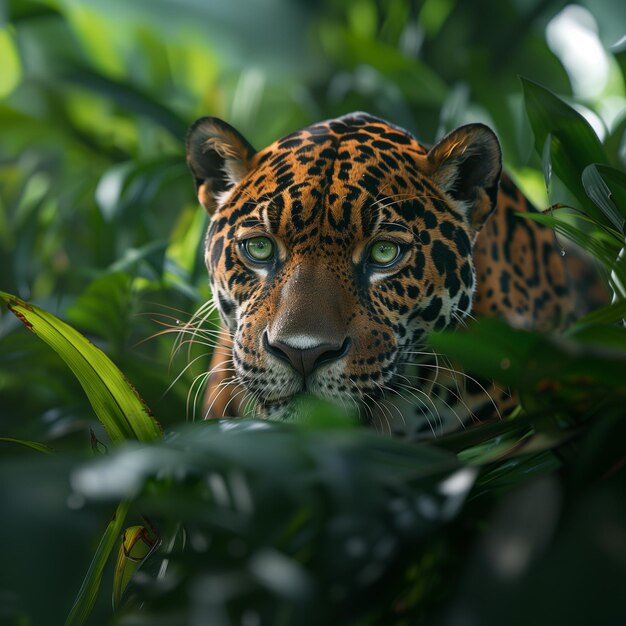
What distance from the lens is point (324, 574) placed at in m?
0.70

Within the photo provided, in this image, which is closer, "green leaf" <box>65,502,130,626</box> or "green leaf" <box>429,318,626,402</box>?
"green leaf" <box>429,318,626,402</box>

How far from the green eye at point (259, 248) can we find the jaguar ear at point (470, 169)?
0.30 m

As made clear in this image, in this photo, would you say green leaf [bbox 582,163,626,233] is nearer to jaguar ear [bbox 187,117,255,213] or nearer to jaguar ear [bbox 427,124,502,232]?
jaguar ear [bbox 427,124,502,232]

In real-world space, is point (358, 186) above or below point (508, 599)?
above

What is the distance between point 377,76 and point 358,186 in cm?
180

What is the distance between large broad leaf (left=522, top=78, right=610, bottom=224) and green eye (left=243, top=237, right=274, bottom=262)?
0.44m

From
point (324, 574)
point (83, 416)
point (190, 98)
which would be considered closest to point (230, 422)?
point (324, 574)

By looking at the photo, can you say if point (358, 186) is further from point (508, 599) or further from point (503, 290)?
point (508, 599)

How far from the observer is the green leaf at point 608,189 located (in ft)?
3.20

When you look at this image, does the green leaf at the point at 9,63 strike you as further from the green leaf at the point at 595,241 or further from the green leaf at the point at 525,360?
the green leaf at the point at 525,360

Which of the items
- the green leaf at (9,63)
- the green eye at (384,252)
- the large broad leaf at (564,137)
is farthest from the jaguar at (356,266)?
the green leaf at (9,63)

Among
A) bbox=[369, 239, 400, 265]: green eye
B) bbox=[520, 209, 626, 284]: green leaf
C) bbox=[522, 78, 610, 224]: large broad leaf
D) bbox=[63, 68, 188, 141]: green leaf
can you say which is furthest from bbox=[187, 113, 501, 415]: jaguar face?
bbox=[63, 68, 188, 141]: green leaf

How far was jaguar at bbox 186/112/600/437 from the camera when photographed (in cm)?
110

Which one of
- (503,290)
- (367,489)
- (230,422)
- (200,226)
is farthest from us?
(200,226)
